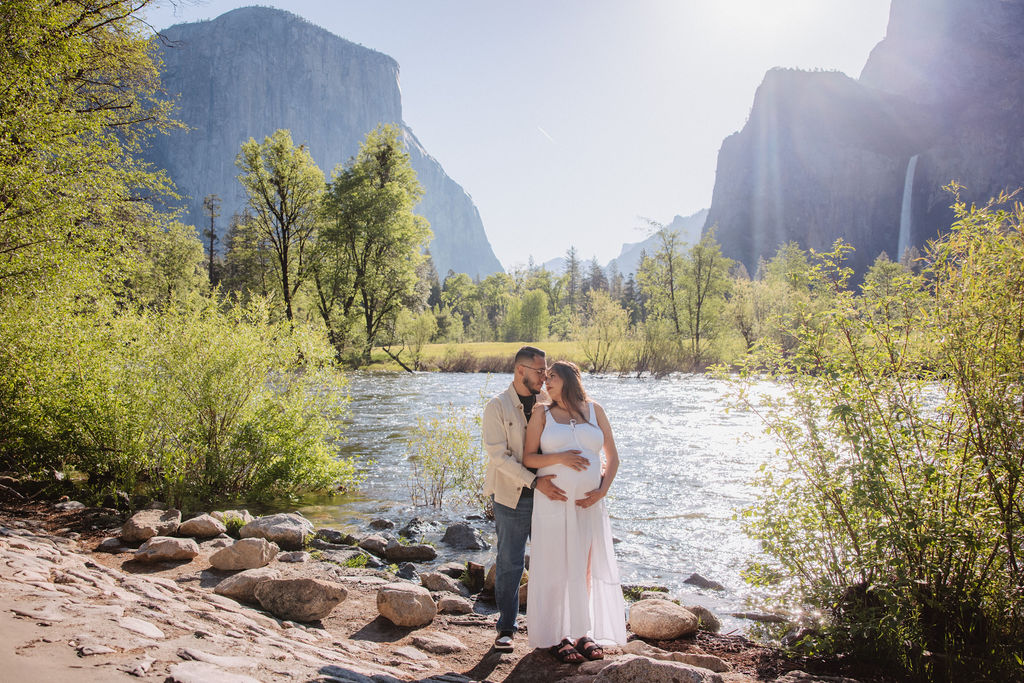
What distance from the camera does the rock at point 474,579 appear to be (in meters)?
7.41

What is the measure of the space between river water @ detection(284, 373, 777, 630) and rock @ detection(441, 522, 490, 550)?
10.6 inches

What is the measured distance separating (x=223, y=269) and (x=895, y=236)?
139757mm

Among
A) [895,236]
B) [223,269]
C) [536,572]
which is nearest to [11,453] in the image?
[536,572]

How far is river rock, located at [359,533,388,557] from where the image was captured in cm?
858

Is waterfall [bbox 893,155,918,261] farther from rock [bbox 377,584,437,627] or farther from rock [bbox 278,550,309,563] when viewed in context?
rock [bbox 377,584,437,627]

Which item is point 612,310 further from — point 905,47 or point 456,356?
point 905,47

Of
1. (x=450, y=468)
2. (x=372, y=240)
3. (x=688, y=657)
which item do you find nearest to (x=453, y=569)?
(x=450, y=468)

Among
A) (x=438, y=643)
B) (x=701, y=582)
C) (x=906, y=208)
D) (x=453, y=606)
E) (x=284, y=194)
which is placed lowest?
(x=701, y=582)

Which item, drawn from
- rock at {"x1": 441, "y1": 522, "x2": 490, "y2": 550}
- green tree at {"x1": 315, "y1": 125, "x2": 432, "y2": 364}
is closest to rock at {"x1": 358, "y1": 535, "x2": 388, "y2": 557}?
rock at {"x1": 441, "y1": 522, "x2": 490, "y2": 550}

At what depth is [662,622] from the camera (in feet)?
18.6

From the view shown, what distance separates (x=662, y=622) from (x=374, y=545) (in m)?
4.77

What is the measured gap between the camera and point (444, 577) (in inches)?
287

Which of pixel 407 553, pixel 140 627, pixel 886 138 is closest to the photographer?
pixel 140 627

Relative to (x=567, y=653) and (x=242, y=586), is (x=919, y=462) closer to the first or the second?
(x=567, y=653)
